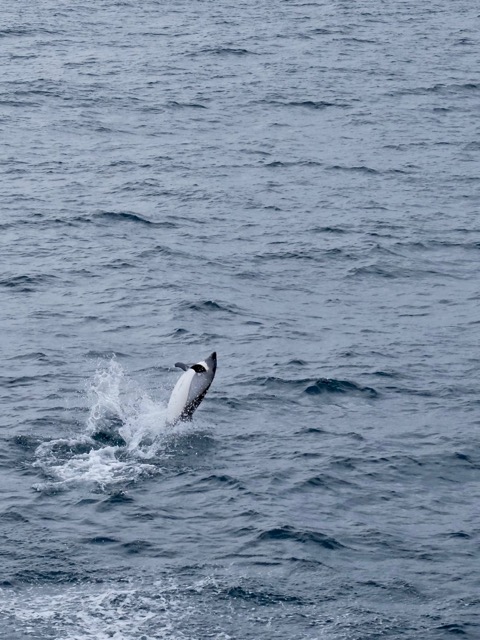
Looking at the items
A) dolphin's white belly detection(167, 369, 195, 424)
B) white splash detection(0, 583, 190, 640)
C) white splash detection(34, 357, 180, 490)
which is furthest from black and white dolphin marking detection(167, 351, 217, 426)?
white splash detection(0, 583, 190, 640)

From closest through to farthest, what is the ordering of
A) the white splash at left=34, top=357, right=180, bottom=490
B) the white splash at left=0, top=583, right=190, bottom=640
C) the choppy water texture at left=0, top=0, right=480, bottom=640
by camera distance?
1. the white splash at left=0, top=583, right=190, bottom=640
2. the choppy water texture at left=0, top=0, right=480, bottom=640
3. the white splash at left=34, top=357, right=180, bottom=490

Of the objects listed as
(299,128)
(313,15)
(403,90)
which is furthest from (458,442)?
(313,15)

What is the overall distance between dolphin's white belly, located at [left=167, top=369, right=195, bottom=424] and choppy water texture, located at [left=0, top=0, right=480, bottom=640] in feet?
2.12

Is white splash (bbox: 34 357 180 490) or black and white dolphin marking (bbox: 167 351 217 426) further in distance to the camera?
black and white dolphin marking (bbox: 167 351 217 426)

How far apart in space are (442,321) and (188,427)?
37.0 ft

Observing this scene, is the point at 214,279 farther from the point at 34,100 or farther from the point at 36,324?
the point at 34,100

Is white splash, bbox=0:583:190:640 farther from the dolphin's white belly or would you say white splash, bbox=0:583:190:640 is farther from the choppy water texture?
the dolphin's white belly

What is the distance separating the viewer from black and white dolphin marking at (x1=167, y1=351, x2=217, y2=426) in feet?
116

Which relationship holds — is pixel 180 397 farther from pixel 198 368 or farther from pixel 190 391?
pixel 198 368

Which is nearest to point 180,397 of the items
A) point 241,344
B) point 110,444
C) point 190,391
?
point 190,391

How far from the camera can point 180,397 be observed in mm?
35344

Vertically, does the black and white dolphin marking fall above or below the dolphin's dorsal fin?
below

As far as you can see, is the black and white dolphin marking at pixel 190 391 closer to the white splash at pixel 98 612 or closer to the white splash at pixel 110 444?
the white splash at pixel 110 444

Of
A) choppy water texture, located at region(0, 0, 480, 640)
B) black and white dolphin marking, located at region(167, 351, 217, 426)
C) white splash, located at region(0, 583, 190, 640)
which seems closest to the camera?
white splash, located at region(0, 583, 190, 640)
